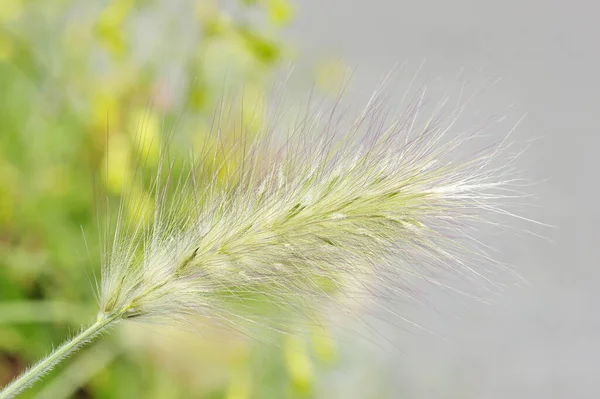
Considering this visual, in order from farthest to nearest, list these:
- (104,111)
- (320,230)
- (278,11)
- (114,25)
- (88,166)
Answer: (88,166)
(104,111)
(114,25)
(278,11)
(320,230)

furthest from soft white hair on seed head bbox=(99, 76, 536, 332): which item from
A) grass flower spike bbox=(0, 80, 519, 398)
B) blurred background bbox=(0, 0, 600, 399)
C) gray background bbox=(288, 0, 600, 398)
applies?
gray background bbox=(288, 0, 600, 398)

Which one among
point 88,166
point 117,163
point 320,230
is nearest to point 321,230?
point 320,230

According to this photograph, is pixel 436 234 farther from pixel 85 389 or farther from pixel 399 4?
pixel 399 4

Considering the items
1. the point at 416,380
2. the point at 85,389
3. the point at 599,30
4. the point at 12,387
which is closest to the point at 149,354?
the point at 85,389

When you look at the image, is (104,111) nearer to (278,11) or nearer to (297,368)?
(278,11)

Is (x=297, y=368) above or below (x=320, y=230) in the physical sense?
below

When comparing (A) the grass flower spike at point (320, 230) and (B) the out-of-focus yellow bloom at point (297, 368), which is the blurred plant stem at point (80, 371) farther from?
(A) the grass flower spike at point (320, 230)
